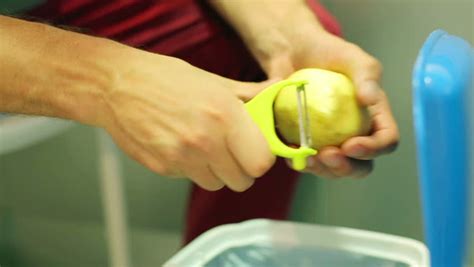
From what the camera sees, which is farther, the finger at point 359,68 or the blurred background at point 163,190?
the blurred background at point 163,190

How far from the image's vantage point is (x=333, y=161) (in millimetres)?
609

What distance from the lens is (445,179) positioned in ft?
1.36

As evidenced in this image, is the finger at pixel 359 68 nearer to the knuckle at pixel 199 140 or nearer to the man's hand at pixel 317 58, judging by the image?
the man's hand at pixel 317 58

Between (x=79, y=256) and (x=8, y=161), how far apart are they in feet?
0.58

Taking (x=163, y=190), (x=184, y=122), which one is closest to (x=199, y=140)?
(x=184, y=122)

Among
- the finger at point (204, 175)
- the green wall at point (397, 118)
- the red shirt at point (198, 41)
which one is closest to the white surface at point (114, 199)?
the red shirt at point (198, 41)

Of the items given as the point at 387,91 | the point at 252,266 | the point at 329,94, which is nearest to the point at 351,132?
the point at 329,94

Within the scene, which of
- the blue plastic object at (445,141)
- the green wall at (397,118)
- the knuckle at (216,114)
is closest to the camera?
the blue plastic object at (445,141)

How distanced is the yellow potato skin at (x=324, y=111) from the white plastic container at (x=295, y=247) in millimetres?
114

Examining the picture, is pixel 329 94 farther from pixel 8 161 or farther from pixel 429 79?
pixel 8 161

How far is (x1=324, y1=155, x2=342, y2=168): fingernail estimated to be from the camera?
607 mm

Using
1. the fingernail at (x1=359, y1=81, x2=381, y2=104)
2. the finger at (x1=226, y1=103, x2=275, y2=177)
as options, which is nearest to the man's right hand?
the finger at (x1=226, y1=103, x2=275, y2=177)

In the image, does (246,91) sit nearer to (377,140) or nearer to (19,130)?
(377,140)

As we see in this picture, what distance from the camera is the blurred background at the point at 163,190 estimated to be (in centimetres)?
86
